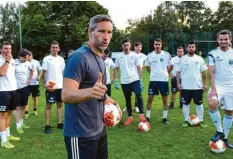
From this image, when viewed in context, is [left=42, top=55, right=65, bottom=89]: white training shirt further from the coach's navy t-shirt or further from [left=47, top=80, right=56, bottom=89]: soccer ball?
the coach's navy t-shirt

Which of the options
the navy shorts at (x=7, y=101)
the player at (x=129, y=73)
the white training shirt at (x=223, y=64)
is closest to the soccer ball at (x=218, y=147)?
the white training shirt at (x=223, y=64)

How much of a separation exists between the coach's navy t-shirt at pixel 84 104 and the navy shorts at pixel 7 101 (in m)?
4.00

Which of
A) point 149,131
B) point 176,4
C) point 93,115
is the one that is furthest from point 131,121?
point 176,4

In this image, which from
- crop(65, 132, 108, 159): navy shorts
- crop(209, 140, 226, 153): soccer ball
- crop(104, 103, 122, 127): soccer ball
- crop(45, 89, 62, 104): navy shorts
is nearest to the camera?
crop(65, 132, 108, 159): navy shorts

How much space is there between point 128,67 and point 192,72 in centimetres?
189

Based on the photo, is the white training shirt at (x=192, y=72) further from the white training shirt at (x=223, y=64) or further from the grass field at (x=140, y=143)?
the white training shirt at (x=223, y=64)

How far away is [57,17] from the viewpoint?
47.7 metres

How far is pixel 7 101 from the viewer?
21.9 ft

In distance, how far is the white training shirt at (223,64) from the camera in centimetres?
644

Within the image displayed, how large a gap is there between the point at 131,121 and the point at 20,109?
10.7ft

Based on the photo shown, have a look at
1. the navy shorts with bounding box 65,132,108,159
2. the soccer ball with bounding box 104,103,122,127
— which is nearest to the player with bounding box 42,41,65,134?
the soccer ball with bounding box 104,103,122,127

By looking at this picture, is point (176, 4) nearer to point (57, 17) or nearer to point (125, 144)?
point (57, 17)

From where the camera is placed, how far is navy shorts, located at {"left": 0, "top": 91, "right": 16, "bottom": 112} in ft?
21.7

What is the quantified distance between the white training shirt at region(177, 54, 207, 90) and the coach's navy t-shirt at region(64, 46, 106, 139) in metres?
5.45
